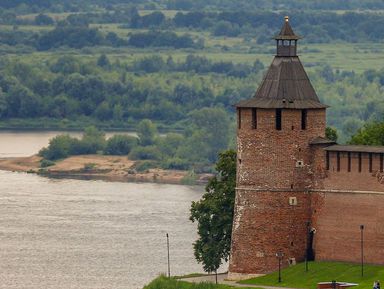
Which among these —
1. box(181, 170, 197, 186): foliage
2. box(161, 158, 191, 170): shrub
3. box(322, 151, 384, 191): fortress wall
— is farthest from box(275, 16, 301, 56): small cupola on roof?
box(161, 158, 191, 170): shrub

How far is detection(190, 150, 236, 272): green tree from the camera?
3236 inches

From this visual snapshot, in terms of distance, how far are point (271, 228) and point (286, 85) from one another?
512 centimetres

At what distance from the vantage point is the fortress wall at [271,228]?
77.9 meters

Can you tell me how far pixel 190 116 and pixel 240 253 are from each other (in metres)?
114

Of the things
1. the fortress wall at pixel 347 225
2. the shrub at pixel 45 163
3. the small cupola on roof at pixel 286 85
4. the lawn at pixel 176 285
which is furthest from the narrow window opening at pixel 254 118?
the shrub at pixel 45 163

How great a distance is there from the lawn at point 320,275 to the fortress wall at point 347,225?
0.46 metres

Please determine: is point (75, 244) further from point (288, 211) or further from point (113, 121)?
point (113, 121)

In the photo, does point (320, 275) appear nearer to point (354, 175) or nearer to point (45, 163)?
point (354, 175)

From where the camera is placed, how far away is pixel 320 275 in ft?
247

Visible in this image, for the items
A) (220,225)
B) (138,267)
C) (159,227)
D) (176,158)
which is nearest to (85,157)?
(176,158)

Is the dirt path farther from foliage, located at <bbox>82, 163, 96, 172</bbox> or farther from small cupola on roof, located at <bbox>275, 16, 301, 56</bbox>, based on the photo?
foliage, located at <bbox>82, 163, 96, 172</bbox>

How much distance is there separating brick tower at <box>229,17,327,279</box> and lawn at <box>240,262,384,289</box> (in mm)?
1003

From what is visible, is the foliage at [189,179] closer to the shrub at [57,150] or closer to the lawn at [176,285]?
the shrub at [57,150]

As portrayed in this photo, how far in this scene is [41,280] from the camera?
90.1m
